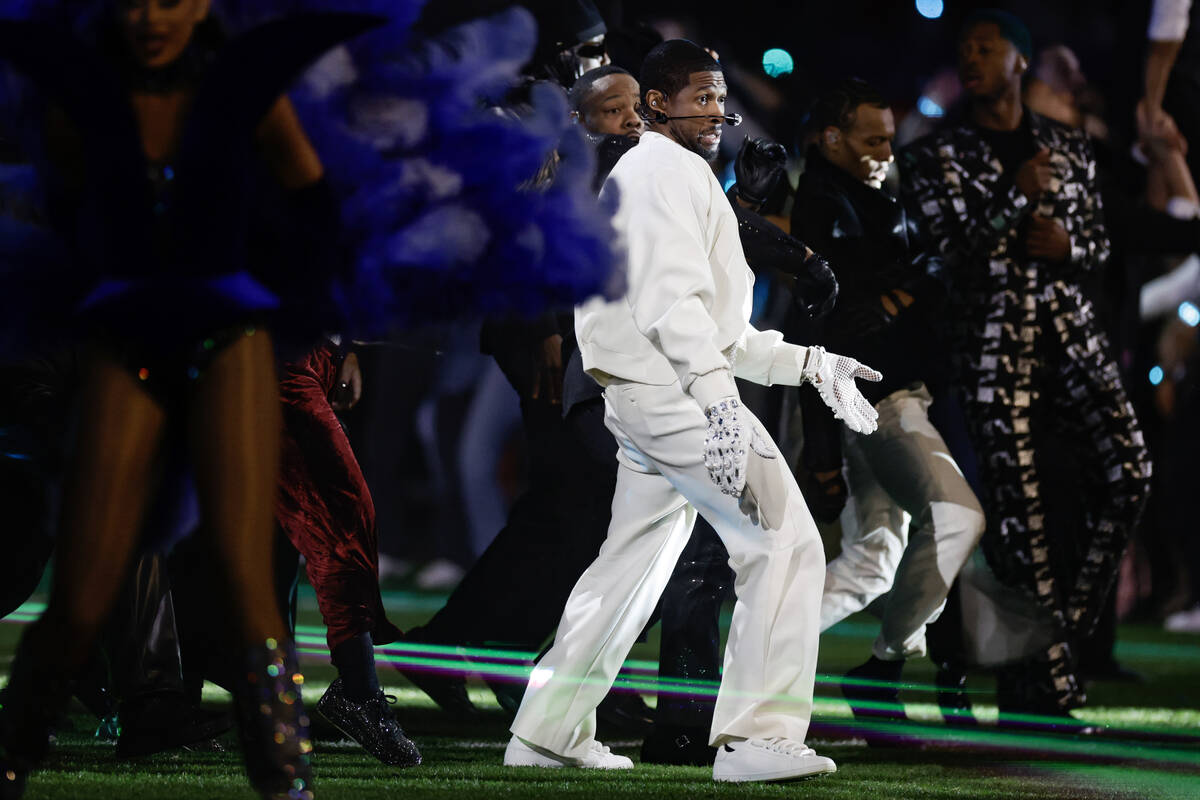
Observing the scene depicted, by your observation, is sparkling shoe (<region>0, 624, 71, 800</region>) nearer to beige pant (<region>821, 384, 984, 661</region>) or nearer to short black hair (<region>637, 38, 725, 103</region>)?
short black hair (<region>637, 38, 725, 103</region>)

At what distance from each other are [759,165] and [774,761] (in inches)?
78.4

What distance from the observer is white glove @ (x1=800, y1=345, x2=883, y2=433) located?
4.88 meters

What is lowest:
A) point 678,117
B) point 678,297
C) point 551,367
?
point 551,367

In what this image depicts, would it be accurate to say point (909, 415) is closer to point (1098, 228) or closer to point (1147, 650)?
point (1098, 228)

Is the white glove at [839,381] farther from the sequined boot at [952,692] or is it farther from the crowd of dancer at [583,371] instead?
the sequined boot at [952,692]

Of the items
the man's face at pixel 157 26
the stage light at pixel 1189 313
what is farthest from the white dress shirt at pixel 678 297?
the stage light at pixel 1189 313

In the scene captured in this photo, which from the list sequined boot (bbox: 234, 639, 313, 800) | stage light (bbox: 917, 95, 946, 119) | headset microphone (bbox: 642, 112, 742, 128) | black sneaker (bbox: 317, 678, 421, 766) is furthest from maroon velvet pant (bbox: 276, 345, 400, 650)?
stage light (bbox: 917, 95, 946, 119)

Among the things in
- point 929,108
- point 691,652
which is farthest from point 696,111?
point 929,108

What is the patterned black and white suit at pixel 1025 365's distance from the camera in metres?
6.39

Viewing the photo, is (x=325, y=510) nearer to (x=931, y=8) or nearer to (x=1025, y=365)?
(x=1025, y=365)

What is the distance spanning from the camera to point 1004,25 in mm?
6648

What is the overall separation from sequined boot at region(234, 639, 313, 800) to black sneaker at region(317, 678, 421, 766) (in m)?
1.57

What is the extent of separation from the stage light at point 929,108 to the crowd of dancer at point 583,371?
1.59 meters

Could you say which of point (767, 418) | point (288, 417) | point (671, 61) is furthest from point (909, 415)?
point (288, 417)
